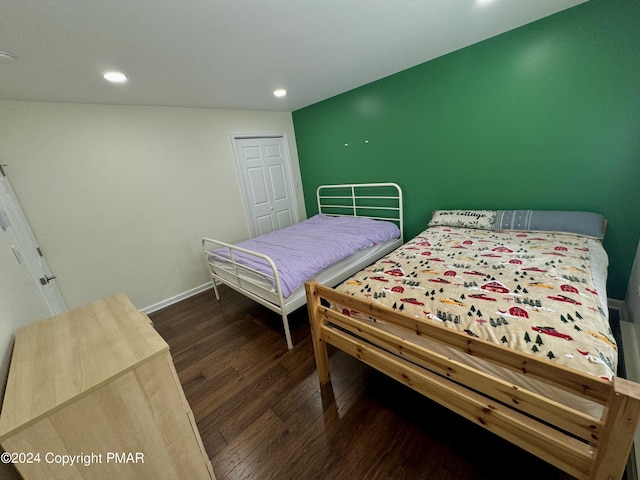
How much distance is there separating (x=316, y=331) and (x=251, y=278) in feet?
3.31

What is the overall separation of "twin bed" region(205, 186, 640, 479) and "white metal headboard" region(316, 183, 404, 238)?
127cm

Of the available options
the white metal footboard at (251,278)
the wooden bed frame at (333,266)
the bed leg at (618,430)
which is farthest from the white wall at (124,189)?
the bed leg at (618,430)

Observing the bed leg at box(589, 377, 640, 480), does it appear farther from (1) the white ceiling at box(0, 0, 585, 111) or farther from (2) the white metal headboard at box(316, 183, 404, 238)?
(2) the white metal headboard at box(316, 183, 404, 238)

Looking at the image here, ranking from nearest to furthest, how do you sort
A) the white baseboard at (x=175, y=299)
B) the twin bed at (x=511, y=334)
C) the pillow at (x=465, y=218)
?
the twin bed at (x=511, y=334) → the pillow at (x=465, y=218) → the white baseboard at (x=175, y=299)

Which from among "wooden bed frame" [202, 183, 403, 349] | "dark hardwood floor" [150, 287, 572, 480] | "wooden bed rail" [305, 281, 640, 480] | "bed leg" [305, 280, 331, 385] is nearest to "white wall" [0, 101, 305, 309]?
Result: "wooden bed frame" [202, 183, 403, 349]

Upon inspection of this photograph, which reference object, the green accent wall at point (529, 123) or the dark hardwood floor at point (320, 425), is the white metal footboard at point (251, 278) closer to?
the dark hardwood floor at point (320, 425)

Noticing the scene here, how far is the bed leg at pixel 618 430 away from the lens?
690 mm

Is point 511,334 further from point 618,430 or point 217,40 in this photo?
point 217,40

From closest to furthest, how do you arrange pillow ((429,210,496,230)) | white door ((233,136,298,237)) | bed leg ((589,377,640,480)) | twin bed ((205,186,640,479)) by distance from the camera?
bed leg ((589,377,640,480))
twin bed ((205,186,640,479))
pillow ((429,210,496,230))
white door ((233,136,298,237))

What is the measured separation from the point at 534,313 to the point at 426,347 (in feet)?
1.75

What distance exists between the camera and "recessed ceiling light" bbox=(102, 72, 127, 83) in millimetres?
1997

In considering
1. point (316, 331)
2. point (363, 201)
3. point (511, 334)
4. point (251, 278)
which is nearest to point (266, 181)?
point (363, 201)

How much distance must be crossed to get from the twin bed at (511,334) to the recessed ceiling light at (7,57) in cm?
214

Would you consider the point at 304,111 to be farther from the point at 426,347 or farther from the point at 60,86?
the point at 426,347
